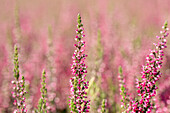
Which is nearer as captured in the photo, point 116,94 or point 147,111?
point 147,111

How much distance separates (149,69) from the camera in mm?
2637

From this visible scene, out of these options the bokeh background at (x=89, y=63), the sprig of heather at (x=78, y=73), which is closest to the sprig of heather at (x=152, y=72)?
the sprig of heather at (x=78, y=73)

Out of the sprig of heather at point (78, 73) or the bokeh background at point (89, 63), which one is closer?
the sprig of heather at point (78, 73)

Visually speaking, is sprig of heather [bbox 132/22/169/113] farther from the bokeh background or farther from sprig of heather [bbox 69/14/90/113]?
the bokeh background

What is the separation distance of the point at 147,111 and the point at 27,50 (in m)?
7.37

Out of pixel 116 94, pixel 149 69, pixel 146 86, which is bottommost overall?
pixel 146 86

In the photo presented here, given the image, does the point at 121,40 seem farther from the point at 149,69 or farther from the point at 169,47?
the point at 149,69

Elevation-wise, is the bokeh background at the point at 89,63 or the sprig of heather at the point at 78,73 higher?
the bokeh background at the point at 89,63

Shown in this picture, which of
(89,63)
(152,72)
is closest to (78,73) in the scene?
(152,72)

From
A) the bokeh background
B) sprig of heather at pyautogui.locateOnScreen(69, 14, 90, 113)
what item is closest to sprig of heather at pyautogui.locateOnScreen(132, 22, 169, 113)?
sprig of heather at pyautogui.locateOnScreen(69, 14, 90, 113)

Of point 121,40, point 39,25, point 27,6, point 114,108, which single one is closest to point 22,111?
point 114,108

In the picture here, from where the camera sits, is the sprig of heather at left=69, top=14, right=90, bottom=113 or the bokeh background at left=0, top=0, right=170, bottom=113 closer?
the sprig of heather at left=69, top=14, right=90, bottom=113

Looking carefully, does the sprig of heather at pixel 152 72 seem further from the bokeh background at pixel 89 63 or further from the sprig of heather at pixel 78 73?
the bokeh background at pixel 89 63

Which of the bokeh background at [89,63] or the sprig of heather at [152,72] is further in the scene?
the bokeh background at [89,63]
